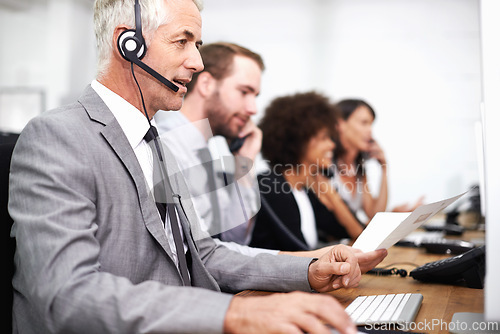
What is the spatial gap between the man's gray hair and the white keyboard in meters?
0.70

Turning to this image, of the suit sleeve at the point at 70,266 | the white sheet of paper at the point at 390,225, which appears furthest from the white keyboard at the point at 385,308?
the suit sleeve at the point at 70,266

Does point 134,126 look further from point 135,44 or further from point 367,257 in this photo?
point 367,257

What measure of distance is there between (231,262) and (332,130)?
1868mm

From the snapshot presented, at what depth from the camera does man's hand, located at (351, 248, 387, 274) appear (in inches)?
43.6

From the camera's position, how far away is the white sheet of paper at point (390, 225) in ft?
3.35

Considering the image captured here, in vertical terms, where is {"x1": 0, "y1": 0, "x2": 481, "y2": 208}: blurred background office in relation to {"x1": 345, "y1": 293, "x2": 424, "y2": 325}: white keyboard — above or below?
above

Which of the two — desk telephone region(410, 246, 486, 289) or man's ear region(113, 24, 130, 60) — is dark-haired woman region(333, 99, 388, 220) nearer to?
desk telephone region(410, 246, 486, 289)

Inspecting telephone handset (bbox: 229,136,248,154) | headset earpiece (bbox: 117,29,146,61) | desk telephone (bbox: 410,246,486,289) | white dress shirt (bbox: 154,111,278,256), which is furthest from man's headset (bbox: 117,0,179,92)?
telephone handset (bbox: 229,136,248,154)

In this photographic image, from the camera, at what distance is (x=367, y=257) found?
1110 mm

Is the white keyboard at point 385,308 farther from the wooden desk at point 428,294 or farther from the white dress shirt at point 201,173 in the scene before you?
the white dress shirt at point 201,173

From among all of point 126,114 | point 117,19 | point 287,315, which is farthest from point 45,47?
point 287,315

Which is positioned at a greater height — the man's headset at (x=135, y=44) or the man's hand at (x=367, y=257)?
the man's headset at (x=135, y=44)

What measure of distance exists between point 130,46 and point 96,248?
0.46 m

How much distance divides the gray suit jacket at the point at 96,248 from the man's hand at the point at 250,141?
1.22 metres
